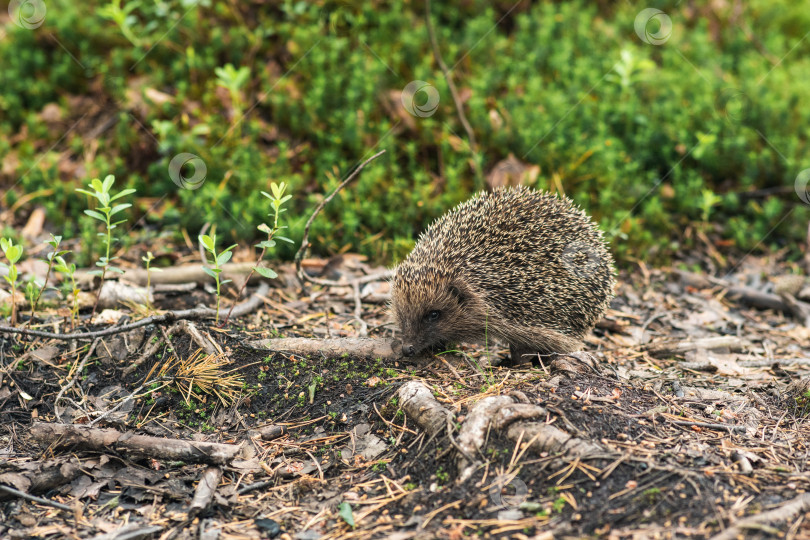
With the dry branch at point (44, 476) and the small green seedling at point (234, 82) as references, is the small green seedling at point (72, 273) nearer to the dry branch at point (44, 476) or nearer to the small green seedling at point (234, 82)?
the dry branch at point (44, 476)

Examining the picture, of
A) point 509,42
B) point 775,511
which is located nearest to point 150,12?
point 509,42

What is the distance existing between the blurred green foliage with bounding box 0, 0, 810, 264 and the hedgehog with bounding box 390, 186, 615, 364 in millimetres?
1657

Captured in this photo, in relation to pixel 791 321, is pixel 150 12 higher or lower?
higher

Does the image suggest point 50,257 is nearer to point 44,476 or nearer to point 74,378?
point 74,378

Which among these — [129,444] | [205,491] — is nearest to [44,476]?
[129,444]

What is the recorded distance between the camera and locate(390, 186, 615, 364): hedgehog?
4953 millimetres

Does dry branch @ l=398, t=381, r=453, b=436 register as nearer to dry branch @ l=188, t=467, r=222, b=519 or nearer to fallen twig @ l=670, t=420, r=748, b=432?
dry branch @ l=188, t=467, r=222, b=519

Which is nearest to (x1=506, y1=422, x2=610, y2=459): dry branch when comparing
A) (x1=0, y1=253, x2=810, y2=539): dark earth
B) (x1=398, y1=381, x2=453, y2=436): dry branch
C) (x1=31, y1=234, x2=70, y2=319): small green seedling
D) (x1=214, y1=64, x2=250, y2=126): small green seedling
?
(x1=0, y1=253, x2=810, y2=539): dark earth

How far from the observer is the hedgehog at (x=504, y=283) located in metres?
4.95

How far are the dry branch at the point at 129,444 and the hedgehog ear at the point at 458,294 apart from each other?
1.94m

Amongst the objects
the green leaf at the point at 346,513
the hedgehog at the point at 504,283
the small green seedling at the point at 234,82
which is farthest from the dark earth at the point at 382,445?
the small green seedling at the point at 234,82

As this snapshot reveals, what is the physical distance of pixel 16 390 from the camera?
14.2 ft

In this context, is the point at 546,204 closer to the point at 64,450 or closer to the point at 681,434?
the point at 681,434

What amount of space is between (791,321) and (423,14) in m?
5.69
